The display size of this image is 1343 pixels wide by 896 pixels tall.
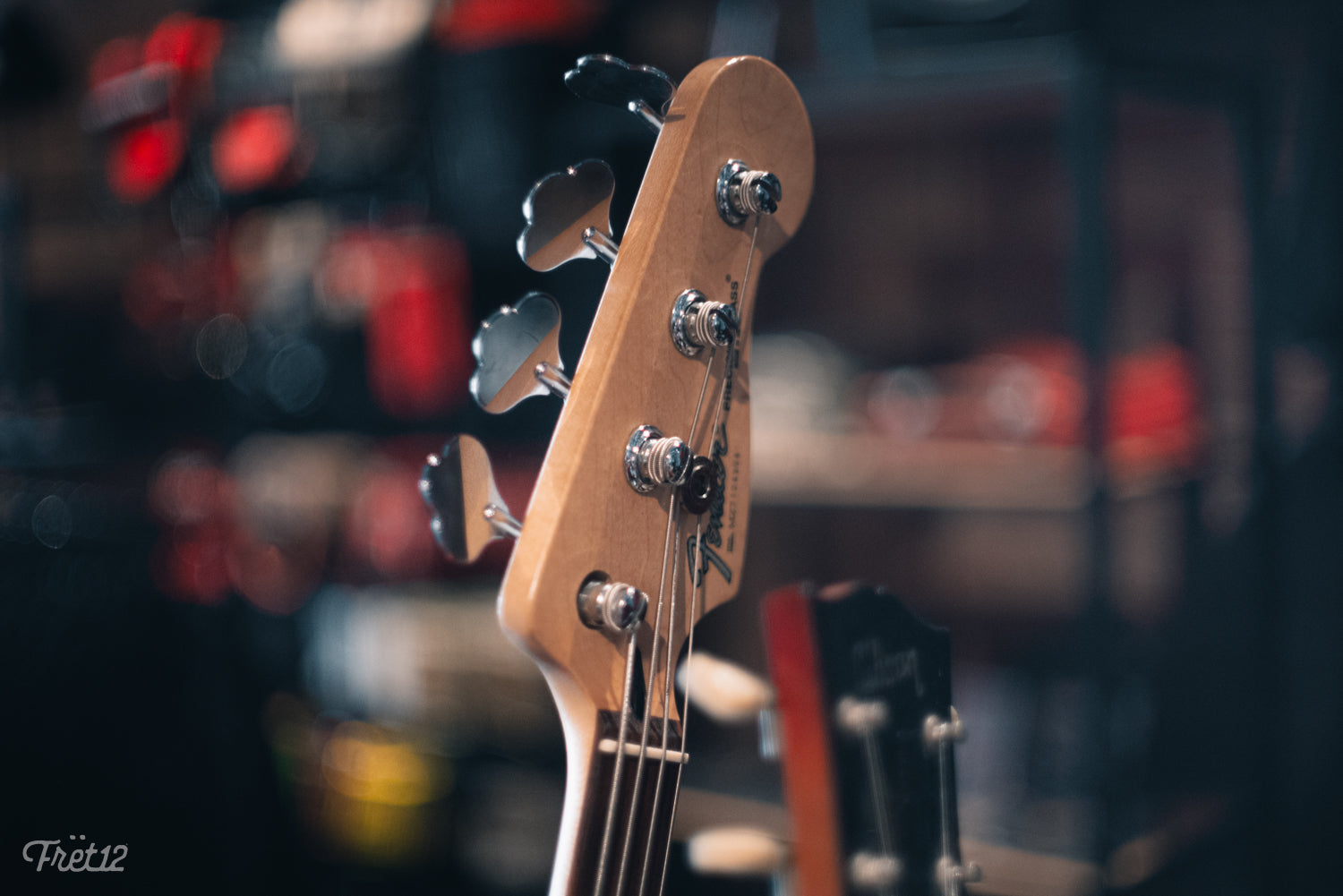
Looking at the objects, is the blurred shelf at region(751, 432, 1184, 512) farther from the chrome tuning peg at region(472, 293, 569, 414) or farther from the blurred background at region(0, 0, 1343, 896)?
the chrome tuning peg at region(472, 293, 569, 414)

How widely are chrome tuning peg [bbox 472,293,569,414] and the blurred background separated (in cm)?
83

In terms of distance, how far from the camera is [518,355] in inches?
20.9

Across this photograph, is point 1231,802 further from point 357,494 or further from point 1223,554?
point 357,494

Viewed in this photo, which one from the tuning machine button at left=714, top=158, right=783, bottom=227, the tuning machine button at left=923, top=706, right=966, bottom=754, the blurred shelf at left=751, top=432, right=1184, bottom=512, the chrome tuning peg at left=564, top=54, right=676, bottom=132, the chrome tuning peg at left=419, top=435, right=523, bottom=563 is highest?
the chrome tuning peg at left=564, top=54, right=676, bottom=132

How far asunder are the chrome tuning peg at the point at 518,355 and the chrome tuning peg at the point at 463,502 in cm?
3

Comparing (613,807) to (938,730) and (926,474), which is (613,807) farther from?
(926,474)

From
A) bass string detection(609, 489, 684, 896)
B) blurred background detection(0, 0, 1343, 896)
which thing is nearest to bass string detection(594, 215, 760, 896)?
bass string detection(609, 489, 684, 896)

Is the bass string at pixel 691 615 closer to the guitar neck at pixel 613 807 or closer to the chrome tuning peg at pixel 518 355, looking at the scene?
the guitar neck at pixel 613 807

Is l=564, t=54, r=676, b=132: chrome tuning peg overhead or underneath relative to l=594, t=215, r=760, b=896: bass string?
overhead

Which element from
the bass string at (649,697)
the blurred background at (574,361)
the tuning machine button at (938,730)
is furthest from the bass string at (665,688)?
the blurred background at (574,361)

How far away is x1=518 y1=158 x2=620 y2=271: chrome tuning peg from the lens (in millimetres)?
519

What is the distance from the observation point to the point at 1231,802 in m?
1.62

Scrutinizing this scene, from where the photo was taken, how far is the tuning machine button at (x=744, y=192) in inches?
22.1

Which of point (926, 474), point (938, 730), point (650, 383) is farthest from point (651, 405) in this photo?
point (926, 474)
